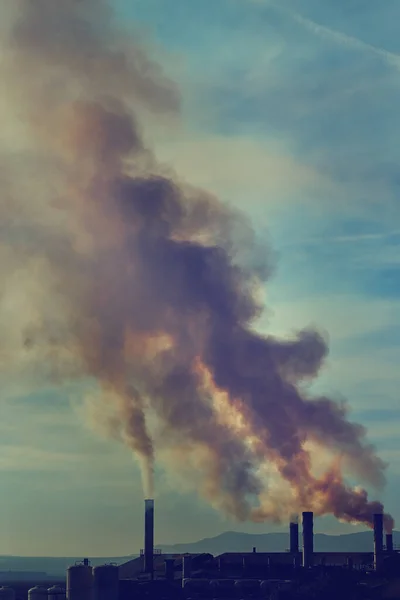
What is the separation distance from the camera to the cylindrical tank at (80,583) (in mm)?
109875

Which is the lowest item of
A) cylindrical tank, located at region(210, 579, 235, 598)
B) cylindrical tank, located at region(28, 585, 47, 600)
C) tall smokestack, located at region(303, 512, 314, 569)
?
cylindrical tank, located at region(28, 585, 47, 600)

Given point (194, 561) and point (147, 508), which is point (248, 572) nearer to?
point (194, 561)

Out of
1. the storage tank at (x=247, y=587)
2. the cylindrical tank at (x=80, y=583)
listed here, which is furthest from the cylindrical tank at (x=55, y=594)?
the storage tank at (x=247, y=587)

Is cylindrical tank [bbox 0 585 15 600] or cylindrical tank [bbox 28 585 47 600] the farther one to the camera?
cylindrical tank [bbox 28 585 47 600]

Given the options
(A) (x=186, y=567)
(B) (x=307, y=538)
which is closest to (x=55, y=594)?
(A) (x=186, y=567)

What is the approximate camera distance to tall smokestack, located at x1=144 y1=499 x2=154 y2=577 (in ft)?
415

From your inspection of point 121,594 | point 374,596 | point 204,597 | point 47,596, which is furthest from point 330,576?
point 47,596

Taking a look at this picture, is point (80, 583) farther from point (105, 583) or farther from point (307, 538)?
point (307, 538)

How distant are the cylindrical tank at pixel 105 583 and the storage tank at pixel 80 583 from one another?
75 centimetres

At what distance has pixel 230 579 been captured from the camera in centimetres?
11688

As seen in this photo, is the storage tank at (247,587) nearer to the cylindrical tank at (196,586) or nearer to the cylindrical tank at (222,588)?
the cylindrical tank at (222,588)

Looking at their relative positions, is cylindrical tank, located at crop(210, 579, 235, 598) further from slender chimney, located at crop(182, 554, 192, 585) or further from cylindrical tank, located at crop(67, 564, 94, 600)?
cylindrical tank, located at crop(67, 564, 94, 600)

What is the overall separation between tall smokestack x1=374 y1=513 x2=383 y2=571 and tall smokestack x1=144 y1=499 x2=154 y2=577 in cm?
2595

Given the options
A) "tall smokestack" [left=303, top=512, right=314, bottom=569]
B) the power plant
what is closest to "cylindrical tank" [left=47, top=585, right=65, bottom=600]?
the power plant
